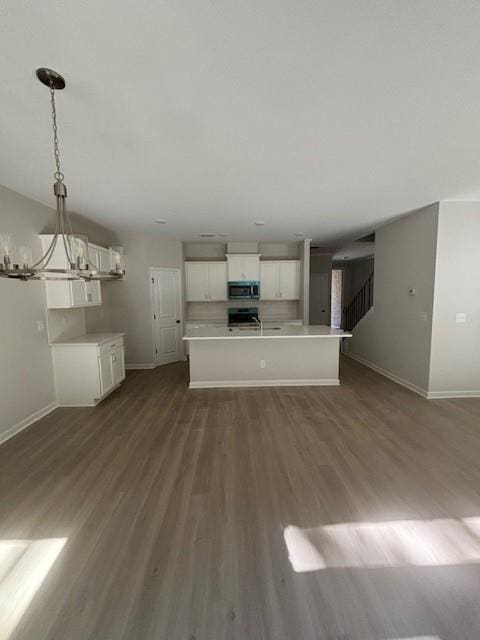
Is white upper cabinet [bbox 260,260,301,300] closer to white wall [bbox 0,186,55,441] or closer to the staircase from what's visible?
the staircase

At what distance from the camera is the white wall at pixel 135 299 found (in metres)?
5.17

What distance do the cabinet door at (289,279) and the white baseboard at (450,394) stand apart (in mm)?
3351

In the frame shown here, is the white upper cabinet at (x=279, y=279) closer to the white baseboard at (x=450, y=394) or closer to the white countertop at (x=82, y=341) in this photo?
the white baseboard at (x=450, y=394)

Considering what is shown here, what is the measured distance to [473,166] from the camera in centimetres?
247

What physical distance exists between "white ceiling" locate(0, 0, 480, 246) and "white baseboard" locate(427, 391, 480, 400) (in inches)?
110

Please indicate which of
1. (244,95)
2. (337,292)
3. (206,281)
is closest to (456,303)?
(244,95)

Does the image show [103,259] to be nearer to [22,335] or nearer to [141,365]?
[22,335]

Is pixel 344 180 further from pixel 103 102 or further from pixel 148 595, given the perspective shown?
pixel 148 595

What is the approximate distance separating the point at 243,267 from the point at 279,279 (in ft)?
3.04

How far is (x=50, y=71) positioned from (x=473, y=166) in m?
3.48

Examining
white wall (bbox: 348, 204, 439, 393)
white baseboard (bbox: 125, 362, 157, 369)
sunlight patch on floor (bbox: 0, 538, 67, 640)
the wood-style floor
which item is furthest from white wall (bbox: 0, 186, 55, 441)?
white wall (bbox: 348, 204, 439, 393)

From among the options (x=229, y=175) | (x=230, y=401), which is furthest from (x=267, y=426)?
(x=229, y=175)

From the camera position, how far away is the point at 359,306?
8.70m

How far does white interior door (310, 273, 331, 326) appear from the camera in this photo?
7973mm
